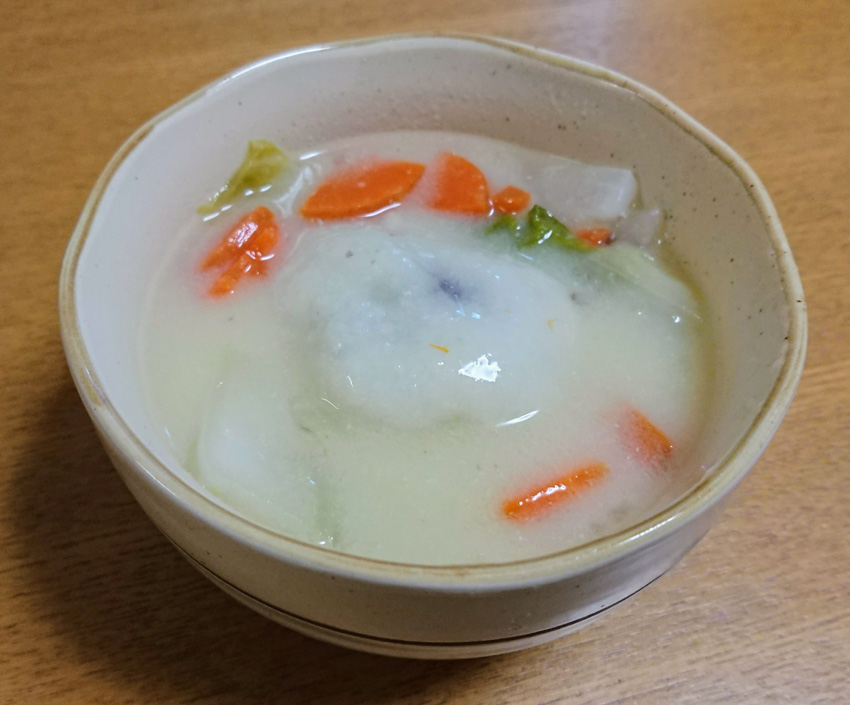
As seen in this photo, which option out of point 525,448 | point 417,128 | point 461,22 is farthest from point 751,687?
point 461,22

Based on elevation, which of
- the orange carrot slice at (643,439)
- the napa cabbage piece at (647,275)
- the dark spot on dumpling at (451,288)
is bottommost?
the orange carrot slice at (643,439)

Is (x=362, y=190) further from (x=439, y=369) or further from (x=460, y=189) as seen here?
(x=439, y=369)

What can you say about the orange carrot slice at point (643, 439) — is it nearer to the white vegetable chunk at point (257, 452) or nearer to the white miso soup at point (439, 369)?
the white miso soup at point (439, 369)

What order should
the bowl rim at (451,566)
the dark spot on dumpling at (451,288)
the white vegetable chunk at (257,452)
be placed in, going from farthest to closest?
the dark spot on dumpling at (451,288) < the white vegetable chunk at (257,452) < the bowl rim at (451,566)

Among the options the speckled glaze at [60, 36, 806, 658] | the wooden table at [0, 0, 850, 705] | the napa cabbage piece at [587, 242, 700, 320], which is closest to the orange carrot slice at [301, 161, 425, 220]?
the speckled glaze at [60, 36, 806, 658]

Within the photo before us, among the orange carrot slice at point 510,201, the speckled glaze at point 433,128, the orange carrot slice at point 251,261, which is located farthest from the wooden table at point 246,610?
the orange carrot slice at point 510,201

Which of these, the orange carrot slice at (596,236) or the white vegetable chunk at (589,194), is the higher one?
the white vegetable chunk at (589,194)
